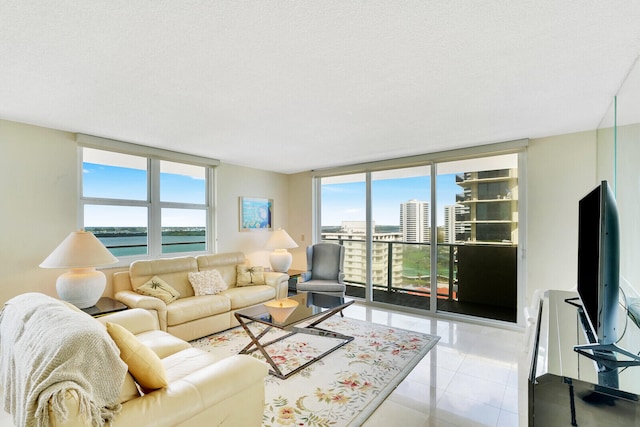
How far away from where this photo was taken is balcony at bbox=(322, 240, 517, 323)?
167 inches

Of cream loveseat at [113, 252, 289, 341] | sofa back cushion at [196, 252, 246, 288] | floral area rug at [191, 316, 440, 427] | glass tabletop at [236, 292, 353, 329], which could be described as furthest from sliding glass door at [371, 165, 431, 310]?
sofa back cushion at [196, 252, 246, 288]

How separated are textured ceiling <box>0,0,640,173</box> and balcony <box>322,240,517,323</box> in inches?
74.3

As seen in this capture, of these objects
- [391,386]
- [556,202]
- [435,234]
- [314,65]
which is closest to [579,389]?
[391,386]

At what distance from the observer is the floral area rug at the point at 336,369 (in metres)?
2.06

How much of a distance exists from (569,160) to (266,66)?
3.50 meters

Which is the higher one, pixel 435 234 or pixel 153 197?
pixel 153 197

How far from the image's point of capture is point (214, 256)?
13.9 ft

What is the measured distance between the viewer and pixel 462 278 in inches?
179

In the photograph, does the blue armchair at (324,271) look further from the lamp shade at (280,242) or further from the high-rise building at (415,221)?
the high-rise building at (415,221)

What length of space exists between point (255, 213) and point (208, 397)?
397 centimetres

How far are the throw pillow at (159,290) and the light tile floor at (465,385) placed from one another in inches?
98.1

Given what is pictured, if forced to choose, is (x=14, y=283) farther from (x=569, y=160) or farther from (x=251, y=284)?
(x=569, y=160)

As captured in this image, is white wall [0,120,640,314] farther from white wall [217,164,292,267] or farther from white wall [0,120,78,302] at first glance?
white wall [217,164,292,267]

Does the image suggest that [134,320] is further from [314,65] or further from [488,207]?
[488,207]
